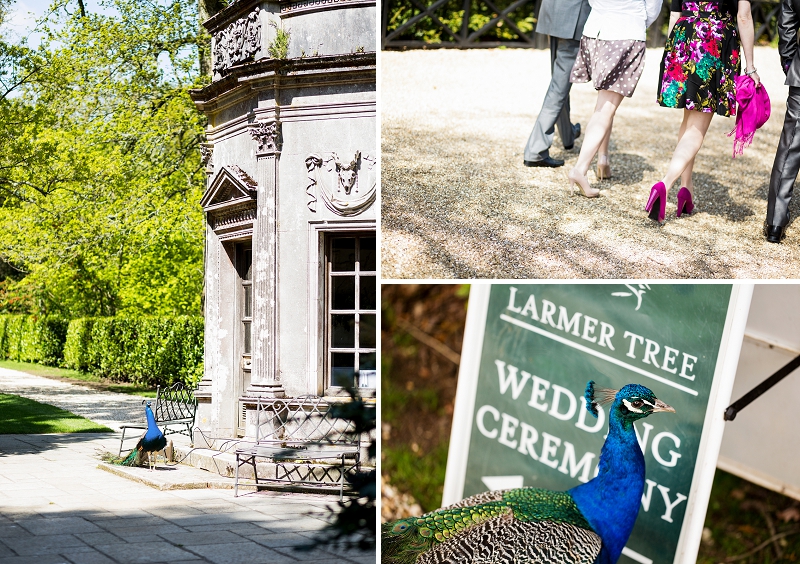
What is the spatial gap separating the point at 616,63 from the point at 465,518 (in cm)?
452

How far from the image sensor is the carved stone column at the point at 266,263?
378 inches

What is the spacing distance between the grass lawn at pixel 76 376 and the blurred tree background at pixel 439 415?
50.5ft

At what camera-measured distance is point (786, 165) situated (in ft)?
20.4

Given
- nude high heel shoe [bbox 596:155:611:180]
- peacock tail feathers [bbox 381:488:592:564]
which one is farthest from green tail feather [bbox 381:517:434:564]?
nude high heel shoe [bbox 596:155:611:180]

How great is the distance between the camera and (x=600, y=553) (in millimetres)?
2924

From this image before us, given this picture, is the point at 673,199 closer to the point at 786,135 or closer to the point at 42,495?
the point at 786,135

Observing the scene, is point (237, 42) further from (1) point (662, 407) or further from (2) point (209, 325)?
(1) point (662, 407)

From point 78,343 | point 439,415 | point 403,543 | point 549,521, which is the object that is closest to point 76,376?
point 78,343

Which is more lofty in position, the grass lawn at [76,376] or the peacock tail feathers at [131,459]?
the grass lawn at [76,376]

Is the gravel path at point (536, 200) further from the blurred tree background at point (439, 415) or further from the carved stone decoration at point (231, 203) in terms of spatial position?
the carved stone decoration at point (231, 203)

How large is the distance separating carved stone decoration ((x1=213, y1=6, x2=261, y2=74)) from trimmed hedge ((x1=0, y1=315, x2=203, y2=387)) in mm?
8503

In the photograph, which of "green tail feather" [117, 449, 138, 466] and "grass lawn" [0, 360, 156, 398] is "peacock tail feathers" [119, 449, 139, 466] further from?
"grass lawn" [0, 360, 156, 398]

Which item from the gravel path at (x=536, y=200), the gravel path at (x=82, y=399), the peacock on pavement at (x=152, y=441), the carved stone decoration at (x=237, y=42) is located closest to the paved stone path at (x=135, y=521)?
the peacock on pavement at (x=152, y=441)

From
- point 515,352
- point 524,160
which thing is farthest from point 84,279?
point 515,352
